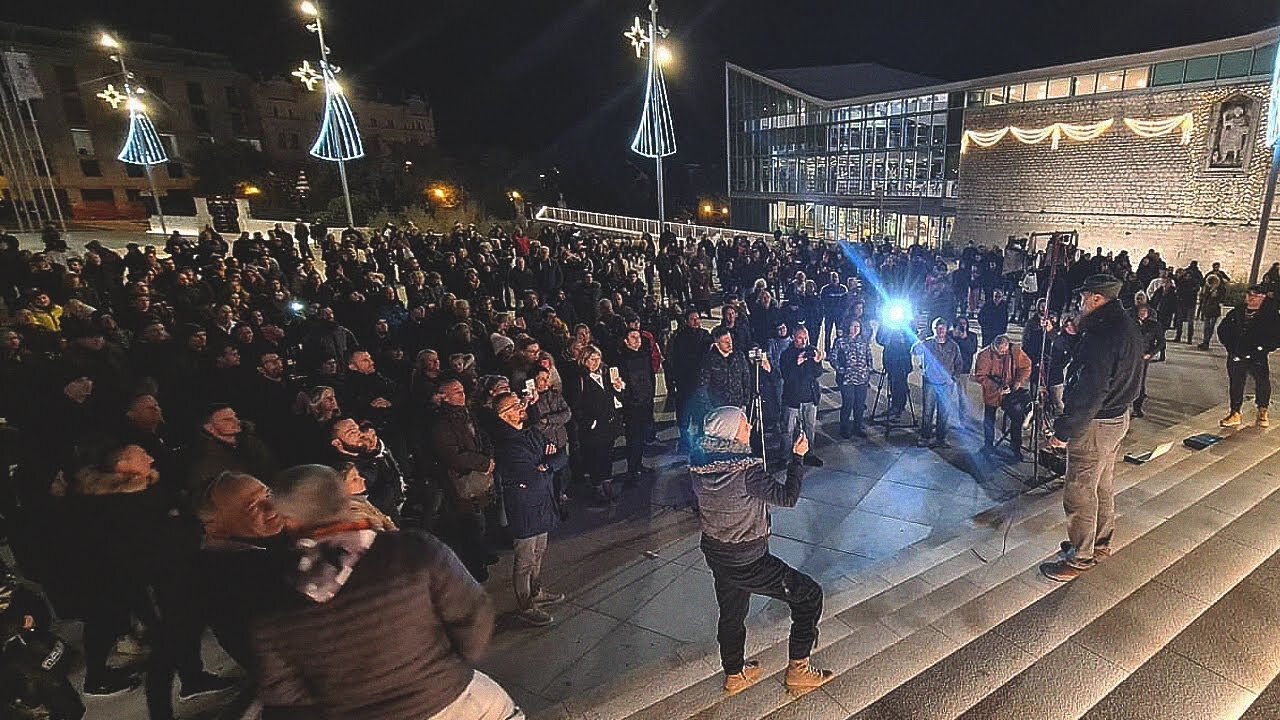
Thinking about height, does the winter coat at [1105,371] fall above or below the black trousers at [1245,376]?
above

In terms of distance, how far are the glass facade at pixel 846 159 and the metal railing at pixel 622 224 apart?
580 cm

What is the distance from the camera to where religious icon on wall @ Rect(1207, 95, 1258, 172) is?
1838 centimetres

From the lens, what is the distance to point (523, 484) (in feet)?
14.4

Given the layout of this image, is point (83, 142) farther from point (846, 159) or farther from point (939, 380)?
point (939, 380)

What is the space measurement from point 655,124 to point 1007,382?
11844 mm

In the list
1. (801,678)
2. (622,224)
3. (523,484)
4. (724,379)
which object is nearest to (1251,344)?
(724,379)

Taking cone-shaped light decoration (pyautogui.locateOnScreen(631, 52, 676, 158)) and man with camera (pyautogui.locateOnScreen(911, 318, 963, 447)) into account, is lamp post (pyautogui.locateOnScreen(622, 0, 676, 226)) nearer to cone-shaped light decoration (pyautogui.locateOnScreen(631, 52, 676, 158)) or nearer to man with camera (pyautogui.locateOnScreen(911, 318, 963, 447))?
cone-shaped light decoration (pyautogui.locateOnScreen(631, 52, 676, 158))

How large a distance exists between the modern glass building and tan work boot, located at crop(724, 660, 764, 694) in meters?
24.5

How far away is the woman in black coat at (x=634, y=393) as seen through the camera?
701 centimetres

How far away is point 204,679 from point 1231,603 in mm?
6069

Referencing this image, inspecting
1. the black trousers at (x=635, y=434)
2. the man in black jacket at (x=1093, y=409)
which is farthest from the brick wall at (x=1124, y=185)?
the black trousers at (x=635, y=434)

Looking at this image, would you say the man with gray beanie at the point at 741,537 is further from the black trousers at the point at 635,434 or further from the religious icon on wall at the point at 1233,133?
the religious icon on wall at the point at 1233,133

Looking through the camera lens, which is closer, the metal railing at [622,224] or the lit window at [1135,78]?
the lit window at [1135,78]

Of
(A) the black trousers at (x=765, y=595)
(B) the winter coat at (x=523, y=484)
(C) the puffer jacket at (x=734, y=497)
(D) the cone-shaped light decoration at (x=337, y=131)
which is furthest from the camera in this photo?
(D) the cone-shaped light decoration at (x=337, y=131)
